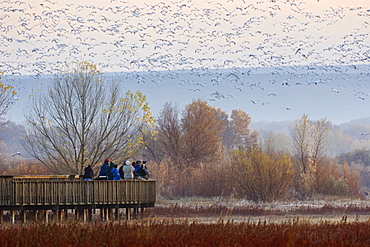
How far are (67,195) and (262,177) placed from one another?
856 inches

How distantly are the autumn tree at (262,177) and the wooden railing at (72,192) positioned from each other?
1835cm

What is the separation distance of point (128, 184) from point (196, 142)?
48951 mm

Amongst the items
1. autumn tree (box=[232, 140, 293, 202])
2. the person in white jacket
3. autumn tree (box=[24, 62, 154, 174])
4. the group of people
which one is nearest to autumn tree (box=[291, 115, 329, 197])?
autumn tree (box=[232, 140, 293, 202])

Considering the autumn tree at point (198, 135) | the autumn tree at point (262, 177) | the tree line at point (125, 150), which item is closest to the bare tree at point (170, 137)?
the autumn tree at point (198, 135)

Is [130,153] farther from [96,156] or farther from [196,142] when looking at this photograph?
[196,142]

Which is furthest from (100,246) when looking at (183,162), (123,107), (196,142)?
(196,142)

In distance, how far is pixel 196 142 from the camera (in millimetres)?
82938

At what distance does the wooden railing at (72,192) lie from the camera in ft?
107

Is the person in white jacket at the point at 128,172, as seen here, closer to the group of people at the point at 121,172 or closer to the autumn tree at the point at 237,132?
the group of people at the point at 121,172

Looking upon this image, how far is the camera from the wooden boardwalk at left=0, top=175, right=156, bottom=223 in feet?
107

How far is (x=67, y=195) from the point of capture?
110 ft

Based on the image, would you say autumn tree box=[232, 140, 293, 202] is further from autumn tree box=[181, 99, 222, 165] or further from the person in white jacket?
autumn tree box=[181, 99, 222, 165]

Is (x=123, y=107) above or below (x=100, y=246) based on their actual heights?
above

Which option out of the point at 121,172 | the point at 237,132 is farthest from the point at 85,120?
the point at 237,132
